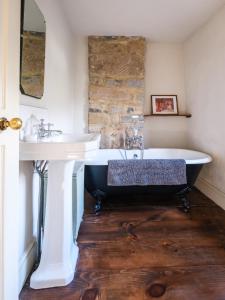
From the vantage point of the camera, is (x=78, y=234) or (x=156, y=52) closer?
(x=78, y=234)

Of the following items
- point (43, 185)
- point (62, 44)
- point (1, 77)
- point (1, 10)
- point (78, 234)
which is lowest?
point (78, 234)

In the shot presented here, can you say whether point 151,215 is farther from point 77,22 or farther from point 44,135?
point 77,22

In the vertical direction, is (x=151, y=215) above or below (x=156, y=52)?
below

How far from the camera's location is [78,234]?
1963 millimetres

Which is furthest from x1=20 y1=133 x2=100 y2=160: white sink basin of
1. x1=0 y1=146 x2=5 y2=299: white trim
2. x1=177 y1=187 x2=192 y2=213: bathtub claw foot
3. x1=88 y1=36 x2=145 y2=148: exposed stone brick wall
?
x1=88 y1=36 x2=145 y2=148: exposed stone brick wall

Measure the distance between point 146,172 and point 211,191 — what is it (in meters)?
1.14

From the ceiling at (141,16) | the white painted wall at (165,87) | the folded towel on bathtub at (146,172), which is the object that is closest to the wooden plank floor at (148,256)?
the folded towel on bathtub at (146,172)

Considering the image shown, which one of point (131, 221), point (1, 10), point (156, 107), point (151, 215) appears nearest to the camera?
point (1, 10)

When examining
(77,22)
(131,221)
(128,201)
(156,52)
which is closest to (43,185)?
(131,221)

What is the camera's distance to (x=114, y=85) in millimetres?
3443

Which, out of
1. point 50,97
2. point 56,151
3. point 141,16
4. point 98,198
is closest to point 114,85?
point 141,16

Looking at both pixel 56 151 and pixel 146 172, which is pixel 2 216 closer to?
pixel 56 151

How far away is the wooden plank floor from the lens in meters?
1.29

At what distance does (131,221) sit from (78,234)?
0.58 metres
